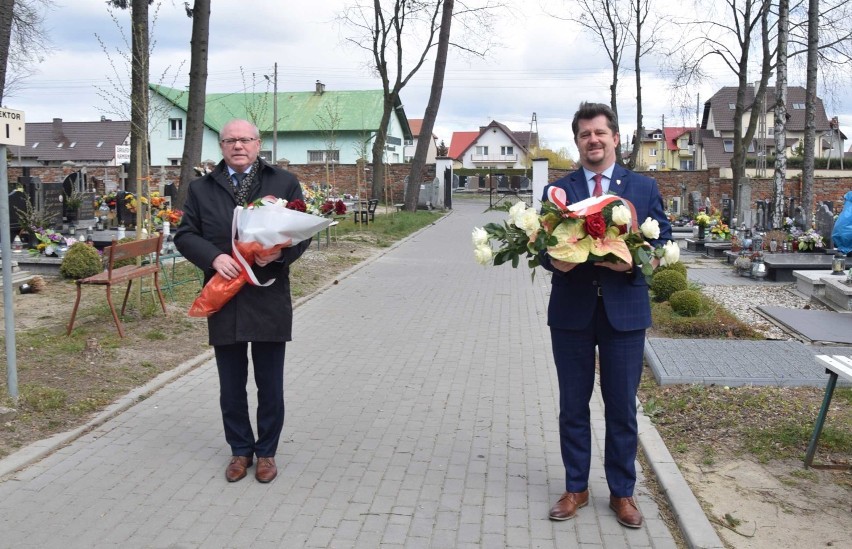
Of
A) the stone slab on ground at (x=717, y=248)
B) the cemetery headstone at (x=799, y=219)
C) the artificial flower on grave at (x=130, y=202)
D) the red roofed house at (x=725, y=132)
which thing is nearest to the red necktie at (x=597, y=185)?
the artificial flower on grave at (x=130, y=202)

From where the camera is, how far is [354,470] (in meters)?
5.21

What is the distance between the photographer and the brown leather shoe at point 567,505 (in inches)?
174

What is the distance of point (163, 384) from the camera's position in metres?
7.19

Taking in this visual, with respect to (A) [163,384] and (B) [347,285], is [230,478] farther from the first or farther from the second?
(B) [347,285]

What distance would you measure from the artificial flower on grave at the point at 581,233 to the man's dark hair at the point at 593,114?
38cm

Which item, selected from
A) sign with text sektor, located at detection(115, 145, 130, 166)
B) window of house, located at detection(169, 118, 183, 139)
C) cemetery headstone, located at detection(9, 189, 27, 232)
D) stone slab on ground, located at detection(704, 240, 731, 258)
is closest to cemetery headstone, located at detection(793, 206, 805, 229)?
stone slab on ground, located at detection(704, 240, 731, 258)

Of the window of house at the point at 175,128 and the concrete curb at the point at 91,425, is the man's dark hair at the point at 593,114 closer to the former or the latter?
the concrete curb at the point at 91,425

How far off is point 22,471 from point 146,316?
462 cm

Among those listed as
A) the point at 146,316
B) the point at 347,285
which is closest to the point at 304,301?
the point at 347,285

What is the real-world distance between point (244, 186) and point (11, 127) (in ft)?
7.64

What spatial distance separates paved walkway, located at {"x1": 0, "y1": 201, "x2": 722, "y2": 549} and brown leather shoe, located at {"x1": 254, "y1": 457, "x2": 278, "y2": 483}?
0.23 ft

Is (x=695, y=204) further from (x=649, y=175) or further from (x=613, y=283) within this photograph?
(x=613, y=283)

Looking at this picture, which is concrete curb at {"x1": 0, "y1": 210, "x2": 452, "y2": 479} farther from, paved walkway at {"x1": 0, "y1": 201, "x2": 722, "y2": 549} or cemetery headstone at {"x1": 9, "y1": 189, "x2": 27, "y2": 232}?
cemetery headstone at {"x1": 9, "y1": 189, "x2": 27, "y2": 232}

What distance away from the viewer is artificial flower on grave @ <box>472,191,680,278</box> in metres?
3.92
